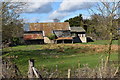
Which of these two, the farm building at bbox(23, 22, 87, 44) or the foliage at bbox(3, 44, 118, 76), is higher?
the farm building at bbox(23, 22, 87, 44)

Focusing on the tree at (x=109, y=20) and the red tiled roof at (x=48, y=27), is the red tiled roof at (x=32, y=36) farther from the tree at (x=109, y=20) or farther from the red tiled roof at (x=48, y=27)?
the tree at (x=109, y=20)

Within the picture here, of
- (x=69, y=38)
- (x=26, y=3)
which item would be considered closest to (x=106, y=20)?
(x=26, y=3)

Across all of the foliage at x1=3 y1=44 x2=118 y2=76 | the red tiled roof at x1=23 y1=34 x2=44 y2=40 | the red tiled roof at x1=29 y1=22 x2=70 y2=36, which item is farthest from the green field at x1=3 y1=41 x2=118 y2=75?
the red tiled roof at x1=29 y1=22 x2=70 y2=36

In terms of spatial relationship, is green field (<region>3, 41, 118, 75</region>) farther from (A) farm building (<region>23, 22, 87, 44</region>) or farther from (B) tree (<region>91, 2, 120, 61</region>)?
(A) farm building (<region>23, 22, 87, 44</region>)

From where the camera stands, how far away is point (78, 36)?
65750 millimetres

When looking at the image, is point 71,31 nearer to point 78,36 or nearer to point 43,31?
point 78,36

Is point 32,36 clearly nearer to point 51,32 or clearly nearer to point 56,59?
point 51,32

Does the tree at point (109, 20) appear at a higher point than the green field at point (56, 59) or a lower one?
higher

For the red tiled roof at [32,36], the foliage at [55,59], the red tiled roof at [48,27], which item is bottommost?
the foliage at [55,59]

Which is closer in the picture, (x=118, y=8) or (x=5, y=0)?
(x=118, y=8)

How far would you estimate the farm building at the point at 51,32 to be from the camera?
59444mm

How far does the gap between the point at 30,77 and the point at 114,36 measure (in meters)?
5.64

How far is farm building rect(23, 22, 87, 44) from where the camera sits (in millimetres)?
59444

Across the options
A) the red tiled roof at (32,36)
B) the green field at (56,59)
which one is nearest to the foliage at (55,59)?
the green field at (56,59)
